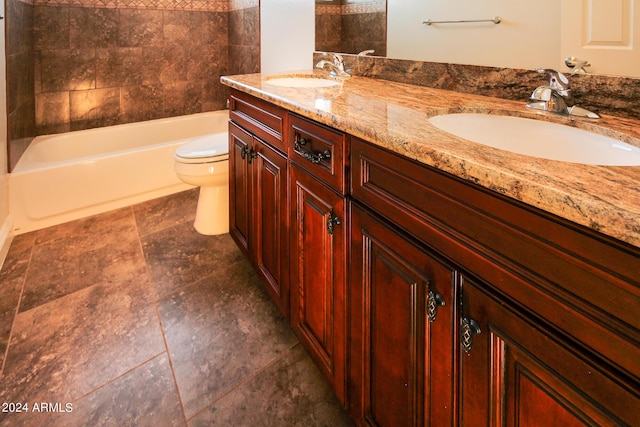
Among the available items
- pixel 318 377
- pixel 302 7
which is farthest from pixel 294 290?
pixel 302 7

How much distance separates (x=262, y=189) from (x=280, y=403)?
76cm

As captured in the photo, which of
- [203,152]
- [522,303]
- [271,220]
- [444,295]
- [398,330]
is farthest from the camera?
[203,152]

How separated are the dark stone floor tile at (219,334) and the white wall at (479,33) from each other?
1.23 m

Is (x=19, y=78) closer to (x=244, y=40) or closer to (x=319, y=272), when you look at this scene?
(x=244, y=40)

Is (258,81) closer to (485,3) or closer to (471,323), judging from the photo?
(485,3)

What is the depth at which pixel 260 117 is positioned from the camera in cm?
143

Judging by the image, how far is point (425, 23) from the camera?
1450mm

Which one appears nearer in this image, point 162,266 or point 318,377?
point 318,377

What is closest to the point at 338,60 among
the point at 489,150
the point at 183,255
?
the point at 183,255

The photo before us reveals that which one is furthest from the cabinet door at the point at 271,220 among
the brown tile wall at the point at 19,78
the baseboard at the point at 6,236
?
the brown tile wall at the point at 19,78

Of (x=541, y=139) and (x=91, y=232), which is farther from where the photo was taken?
(x=91, y=232)

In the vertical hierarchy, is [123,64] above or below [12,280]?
above

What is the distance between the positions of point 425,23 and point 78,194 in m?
2.32

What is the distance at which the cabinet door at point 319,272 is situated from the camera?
1.01m
